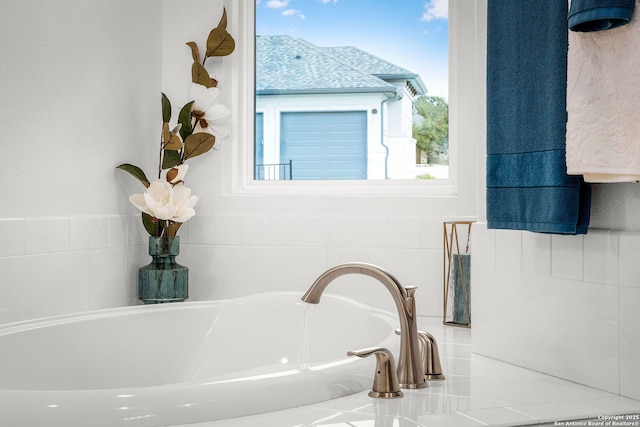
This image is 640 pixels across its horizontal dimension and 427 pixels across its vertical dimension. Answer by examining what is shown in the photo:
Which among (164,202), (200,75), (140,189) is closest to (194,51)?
(200,75)

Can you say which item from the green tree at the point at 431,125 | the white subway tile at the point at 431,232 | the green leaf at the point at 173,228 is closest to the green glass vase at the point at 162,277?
the green leaf at the point at 173,228

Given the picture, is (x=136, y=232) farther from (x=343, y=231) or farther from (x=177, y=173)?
(x=343, y=231)

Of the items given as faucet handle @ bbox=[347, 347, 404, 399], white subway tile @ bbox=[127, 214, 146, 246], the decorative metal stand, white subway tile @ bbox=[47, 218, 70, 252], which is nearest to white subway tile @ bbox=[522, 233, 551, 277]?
faucet handle @ bbox=[347, 347, 404, 399]

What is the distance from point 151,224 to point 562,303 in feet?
5.29

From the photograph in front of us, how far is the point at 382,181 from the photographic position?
2.94 metres

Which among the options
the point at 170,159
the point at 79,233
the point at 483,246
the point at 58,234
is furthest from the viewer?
the point at 170,159

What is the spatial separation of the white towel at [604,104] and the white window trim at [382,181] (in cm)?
117

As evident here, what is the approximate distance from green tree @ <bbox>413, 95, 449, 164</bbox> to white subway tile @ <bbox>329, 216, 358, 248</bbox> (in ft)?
1.35

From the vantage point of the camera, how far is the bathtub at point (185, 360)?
4.16 ft

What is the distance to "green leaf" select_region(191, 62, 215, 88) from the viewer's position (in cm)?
288

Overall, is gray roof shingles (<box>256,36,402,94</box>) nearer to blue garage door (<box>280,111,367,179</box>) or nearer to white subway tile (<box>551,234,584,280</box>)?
blue garage door (<box>280,111,367,179</box>)

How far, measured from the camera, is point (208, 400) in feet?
4.31

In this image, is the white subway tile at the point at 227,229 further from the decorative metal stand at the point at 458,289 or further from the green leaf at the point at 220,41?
the decorative metal stand at the point at 458,289

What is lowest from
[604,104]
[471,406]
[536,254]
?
[471,406]
